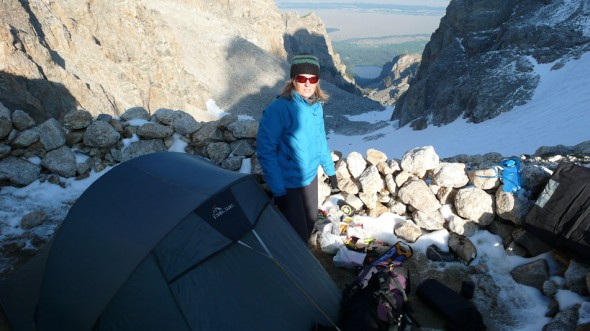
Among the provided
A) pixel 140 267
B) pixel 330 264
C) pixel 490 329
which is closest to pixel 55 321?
pixel 140 267

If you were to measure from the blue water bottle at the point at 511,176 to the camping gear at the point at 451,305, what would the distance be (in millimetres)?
1784

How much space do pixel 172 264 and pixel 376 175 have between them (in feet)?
12.2

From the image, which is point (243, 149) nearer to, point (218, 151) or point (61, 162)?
point (218, 151)

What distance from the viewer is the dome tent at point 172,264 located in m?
2.90

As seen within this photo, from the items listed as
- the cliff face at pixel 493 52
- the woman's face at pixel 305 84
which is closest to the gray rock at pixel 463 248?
the woman's face at pixel 305 84

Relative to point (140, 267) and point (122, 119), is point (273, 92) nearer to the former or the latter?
point (122, 119)

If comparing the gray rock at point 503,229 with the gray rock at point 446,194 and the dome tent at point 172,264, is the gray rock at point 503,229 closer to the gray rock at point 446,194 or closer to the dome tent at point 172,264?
the gray rock at point 446,194

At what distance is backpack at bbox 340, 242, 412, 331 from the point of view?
11.4ft

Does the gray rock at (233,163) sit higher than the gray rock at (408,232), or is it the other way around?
the gray rock at (233,163)

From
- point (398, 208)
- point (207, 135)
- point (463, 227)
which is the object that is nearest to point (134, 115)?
point (207, 135)

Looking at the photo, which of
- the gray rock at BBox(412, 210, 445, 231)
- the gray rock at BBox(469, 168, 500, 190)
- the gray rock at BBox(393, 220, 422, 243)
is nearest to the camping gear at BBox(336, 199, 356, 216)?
the gray rock at BBox(393, 220, 422, 243)

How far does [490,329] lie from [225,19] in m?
80.5

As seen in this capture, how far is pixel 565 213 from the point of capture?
4.19 meters

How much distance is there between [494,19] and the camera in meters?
42.0
